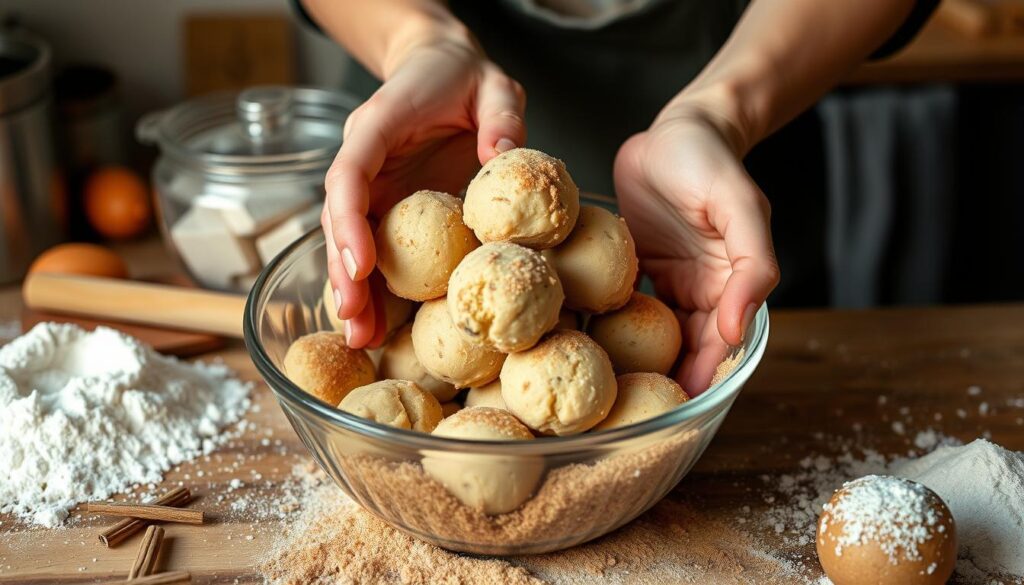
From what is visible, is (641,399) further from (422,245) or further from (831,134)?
(831,134)

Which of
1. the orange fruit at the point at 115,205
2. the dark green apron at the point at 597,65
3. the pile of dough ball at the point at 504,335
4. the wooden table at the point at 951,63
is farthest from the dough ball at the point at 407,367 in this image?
the wooden table at the point at 951,63

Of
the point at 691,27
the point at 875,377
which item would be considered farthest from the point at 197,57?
the point at 875,377

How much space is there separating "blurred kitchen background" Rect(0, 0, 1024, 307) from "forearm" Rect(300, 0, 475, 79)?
1.09ft

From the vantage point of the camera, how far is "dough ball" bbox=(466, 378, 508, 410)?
956 millimetres

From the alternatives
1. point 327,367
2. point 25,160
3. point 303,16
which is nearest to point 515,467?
point 327,367

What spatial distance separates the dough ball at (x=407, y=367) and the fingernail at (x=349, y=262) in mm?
106

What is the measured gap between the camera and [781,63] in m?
1.27

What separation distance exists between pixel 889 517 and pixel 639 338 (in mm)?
270

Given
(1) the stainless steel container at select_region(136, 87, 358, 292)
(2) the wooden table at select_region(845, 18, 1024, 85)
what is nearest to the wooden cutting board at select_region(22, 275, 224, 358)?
(1) the stainless steel container at select_region(136, 87, 358, 292)

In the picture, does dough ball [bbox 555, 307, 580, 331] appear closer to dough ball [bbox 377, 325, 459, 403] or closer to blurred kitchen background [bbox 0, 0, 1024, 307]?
dough ball [bbox 377, 325, 459, 403]

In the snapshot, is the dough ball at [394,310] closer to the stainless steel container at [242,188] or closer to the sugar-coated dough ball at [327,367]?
the sugar-coated dough ball at [327,367]

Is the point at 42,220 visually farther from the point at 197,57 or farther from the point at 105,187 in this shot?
the point at 197,57

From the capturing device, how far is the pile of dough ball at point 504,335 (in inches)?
33.6

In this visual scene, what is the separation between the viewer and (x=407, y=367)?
1.01 meters
